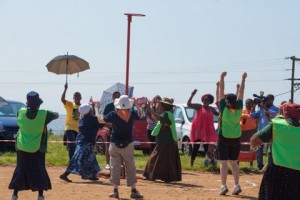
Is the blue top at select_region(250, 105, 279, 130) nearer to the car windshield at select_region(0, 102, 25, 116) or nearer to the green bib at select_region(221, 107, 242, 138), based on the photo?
the green bib at select_region(221, 107, 242, 138)

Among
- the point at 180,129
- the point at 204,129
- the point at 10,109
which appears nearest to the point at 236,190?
the point at 204,129

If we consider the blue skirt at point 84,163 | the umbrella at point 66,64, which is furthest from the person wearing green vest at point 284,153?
the umbrella at point 66,64

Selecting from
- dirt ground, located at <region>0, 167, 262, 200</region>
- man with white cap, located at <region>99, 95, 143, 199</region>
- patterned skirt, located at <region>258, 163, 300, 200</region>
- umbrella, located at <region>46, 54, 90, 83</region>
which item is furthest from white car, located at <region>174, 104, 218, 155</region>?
patterned skirt, located at <region>258, 163, 300, 200</region>

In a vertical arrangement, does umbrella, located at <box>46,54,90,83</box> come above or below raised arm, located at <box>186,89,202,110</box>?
above

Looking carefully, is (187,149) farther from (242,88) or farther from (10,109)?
(242,88)

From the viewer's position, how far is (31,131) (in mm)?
10742

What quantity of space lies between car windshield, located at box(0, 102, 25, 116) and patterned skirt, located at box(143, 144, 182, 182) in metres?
9.55

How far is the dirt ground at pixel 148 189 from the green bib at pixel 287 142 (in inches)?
142

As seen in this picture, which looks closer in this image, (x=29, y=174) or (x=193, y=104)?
(x=29, y=174)

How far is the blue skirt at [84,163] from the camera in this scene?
14.0 meters

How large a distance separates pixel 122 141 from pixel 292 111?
397cm

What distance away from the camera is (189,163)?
1822 cm

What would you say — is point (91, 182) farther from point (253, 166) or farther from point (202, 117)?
point (253, 166)

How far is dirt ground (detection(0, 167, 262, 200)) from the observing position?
11990 mm
